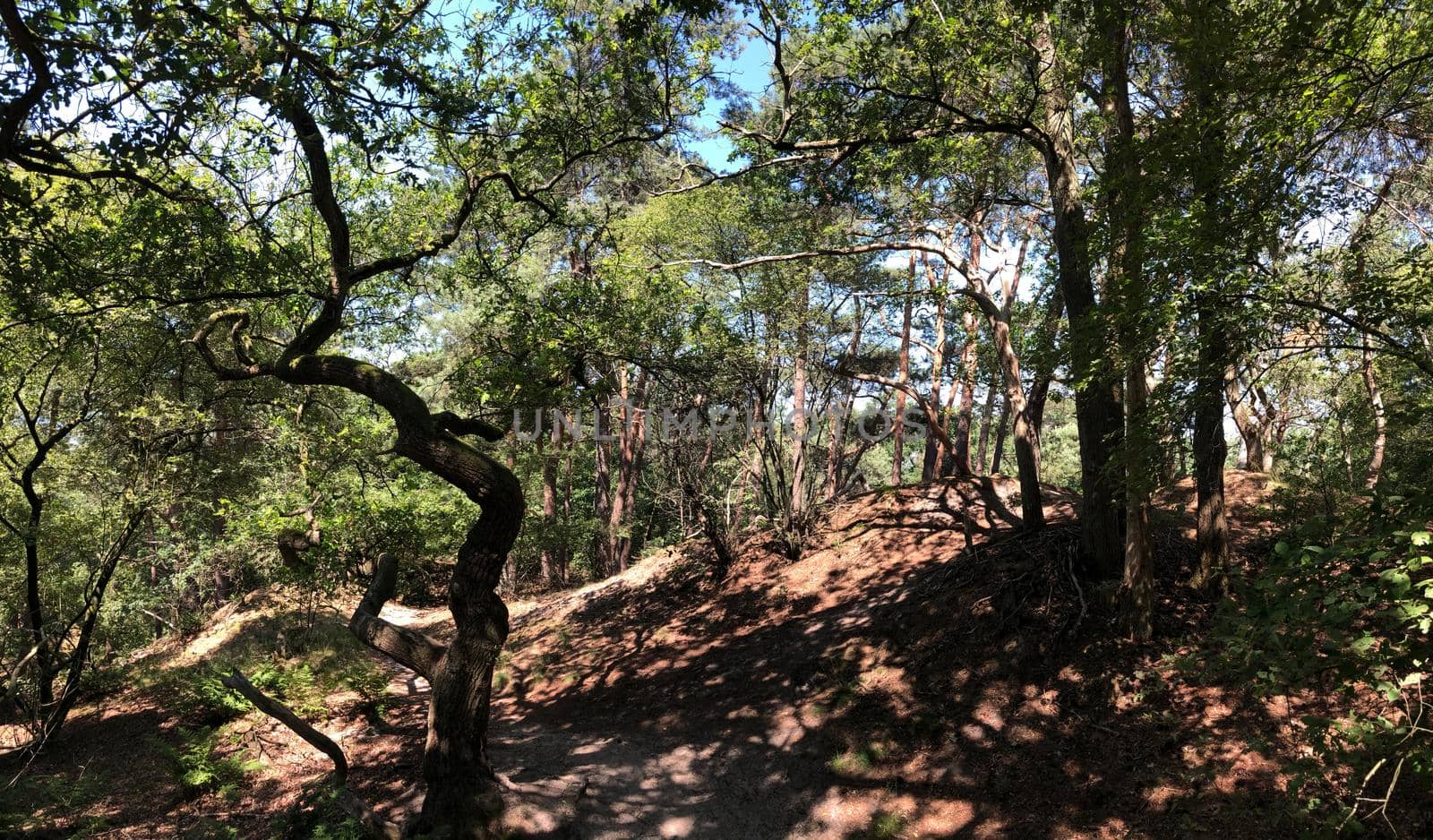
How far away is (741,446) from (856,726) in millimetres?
5884

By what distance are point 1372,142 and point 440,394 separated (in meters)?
20.6

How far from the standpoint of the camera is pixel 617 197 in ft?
64.5

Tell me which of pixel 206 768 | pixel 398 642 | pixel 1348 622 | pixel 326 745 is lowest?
pixel 206 768

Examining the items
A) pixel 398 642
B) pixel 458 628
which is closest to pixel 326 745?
pixel 398 642

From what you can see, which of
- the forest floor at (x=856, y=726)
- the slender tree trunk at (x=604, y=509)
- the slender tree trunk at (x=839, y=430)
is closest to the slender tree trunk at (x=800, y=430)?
the slender tree trunk at (x=839, y=430)

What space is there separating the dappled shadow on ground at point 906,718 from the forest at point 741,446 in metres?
0.04

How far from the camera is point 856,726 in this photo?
646 cm

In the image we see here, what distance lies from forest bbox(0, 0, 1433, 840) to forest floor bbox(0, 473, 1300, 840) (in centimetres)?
5

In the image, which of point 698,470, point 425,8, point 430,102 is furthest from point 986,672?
point 425,8

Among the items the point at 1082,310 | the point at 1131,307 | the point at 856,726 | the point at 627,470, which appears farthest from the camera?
the point at 627,470

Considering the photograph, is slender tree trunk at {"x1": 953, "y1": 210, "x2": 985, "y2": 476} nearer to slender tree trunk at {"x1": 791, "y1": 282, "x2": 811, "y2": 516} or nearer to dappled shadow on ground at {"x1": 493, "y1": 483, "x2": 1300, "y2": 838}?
slender tree trunk at {"x1": 791, "y1": 282, "x2": 811, "y2": 516}

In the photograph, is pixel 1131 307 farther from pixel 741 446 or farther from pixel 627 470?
pixel 627 470

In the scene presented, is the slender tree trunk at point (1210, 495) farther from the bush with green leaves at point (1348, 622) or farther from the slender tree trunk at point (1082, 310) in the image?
the bush with green leaves at point (1348, 622)

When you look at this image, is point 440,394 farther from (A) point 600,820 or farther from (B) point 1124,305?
(B) point 1124,305
